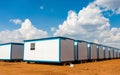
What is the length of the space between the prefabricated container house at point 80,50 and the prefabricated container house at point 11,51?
554 inches

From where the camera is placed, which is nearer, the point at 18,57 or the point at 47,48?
the point at 47,48

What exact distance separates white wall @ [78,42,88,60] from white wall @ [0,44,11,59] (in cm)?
1492

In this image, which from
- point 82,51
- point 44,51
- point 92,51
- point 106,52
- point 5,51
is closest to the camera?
point 44,51

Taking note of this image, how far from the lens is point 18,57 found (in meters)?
38.7

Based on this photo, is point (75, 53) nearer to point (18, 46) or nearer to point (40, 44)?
point (40, 44)

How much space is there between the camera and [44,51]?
90.7 feet

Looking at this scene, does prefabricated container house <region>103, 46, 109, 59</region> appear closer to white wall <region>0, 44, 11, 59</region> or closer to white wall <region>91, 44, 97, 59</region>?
white wall <region>91, 44, 97, 59</region>

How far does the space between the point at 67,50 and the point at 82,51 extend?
6.07m

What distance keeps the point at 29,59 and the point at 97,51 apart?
17.5m

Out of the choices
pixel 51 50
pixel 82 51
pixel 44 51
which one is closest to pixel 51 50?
pixel 51 50

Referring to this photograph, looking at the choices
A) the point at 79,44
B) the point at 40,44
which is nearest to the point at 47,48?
the point at 40,44

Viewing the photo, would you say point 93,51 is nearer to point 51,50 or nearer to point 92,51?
point 92,51

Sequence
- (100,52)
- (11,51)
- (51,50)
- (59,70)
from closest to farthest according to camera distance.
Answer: (59,70) → (51,50) → (11,51) → (100,52)

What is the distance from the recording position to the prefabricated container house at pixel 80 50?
3034 centimetres
